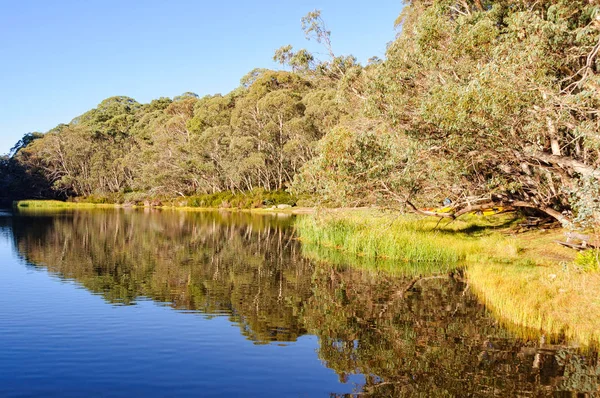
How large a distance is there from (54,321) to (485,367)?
9.77m

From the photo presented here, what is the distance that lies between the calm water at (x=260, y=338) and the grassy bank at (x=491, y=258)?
2.83 feet

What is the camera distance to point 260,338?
37.6ft

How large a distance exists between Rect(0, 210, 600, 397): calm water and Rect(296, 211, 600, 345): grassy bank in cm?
86

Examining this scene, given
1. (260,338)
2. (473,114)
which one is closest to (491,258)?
(473,114)

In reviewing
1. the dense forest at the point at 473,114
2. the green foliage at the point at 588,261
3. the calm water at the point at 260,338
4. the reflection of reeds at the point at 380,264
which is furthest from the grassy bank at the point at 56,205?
the green foliage at the point at 588,261

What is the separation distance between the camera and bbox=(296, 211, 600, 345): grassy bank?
11.7 m

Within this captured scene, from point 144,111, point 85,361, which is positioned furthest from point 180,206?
point 85,361

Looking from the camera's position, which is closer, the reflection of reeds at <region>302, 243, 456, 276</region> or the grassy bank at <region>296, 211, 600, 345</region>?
the grassy bank at <region>296, 211, 600, 345</region>

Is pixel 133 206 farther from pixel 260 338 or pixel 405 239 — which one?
pixel 260 338

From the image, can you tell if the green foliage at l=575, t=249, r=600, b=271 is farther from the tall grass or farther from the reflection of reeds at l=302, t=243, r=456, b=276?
the reflection of reeds at l=302, t=243, r=456, b=276

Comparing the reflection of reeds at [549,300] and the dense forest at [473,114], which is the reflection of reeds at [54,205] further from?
the reflection of reeds at [549,300]

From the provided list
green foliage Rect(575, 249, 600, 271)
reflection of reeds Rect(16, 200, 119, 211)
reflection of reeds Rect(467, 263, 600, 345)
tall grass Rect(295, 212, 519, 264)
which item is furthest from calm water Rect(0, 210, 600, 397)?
reflection of reeds Rect(16, 200, 119, 211)

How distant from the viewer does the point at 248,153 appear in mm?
65562

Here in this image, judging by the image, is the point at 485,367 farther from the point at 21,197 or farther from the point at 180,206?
the point at 21,197
